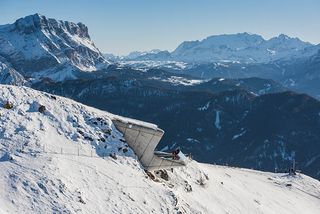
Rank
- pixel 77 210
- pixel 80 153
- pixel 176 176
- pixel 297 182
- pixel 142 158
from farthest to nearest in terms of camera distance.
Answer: pixel 297 182 < pixel 176 176 < pixel 142 158 < pixel 80 153 < pixel 77 210

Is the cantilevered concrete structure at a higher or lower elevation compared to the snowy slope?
higher

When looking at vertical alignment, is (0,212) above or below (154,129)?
below

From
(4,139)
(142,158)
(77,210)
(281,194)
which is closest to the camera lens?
(77,210)

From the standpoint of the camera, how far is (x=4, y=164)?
39562 mm

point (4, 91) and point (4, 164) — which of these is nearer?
point (4, 164)

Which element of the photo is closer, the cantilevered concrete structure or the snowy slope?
the snowy slope

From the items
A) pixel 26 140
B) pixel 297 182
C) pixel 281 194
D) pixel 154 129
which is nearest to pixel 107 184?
pixel 26 140

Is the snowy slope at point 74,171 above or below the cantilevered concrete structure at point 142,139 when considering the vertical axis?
below

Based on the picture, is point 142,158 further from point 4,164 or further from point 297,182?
point 297,182

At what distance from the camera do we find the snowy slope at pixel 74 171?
124 feet

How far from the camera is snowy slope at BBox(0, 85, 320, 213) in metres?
37.9

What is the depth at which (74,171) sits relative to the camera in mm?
42562

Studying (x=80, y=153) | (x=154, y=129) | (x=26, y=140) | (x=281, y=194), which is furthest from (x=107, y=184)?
(x=281, y=194)

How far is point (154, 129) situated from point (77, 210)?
56.9 feet
